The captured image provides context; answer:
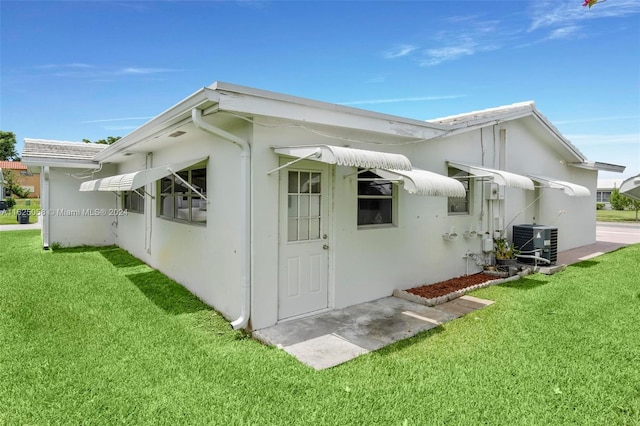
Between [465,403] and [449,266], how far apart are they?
6940 mm

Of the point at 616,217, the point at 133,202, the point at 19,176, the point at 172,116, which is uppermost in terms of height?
the point at 19,176

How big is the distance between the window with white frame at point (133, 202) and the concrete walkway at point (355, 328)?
379 inches

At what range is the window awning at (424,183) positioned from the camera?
23.3 ft

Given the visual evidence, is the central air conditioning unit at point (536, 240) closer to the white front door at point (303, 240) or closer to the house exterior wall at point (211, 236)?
the white front door at point (303, 240)

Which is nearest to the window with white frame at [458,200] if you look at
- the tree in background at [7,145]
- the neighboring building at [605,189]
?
the neighboring building at [605,189]

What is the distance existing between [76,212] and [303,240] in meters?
15.9

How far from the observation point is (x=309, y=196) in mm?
7879

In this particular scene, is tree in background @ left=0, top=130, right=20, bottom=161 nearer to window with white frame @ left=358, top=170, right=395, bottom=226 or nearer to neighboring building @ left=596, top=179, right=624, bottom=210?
window with white frame @ left=358, top=170, right=395, bottom=226

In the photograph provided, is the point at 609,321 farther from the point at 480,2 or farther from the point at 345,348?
the point at 480,2

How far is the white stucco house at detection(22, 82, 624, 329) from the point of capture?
22.5 ft

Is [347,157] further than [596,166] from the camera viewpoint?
No

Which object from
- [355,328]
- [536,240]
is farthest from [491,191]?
[355,328]

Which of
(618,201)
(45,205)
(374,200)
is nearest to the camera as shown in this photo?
(374,200)

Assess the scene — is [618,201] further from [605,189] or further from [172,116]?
[172,116]
